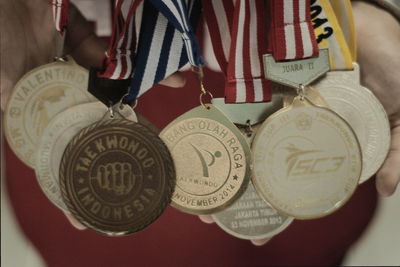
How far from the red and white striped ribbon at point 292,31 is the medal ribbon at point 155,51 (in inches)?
5.8

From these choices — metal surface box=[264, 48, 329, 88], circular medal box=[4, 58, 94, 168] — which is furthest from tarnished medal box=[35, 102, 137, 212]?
metal surface box=[264, 48, 329, 88]

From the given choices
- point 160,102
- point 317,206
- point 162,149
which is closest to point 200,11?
point 160,102

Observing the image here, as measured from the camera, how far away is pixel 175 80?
872 mm

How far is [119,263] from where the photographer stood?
0.86 meters

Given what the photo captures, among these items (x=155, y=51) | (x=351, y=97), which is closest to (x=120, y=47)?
(x=155, y=51)

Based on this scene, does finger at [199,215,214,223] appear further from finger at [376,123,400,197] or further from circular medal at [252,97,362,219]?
finger at [376,123,400,197]

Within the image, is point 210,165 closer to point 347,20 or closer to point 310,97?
point 310,97

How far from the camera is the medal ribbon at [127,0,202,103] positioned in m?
0.81

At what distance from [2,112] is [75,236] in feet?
0.91

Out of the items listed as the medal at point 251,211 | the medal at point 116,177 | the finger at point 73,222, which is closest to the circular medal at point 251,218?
the medal at point 251,211

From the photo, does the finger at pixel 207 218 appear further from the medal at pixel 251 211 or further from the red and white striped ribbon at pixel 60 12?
the red and white striped ribbon at pixel 60 12

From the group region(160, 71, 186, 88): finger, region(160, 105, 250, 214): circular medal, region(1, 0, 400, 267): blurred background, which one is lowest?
region(1, 0, 400, 267): blurred background

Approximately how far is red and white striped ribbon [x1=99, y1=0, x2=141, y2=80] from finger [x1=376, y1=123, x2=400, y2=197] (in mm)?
477

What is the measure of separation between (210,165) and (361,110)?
28cm
